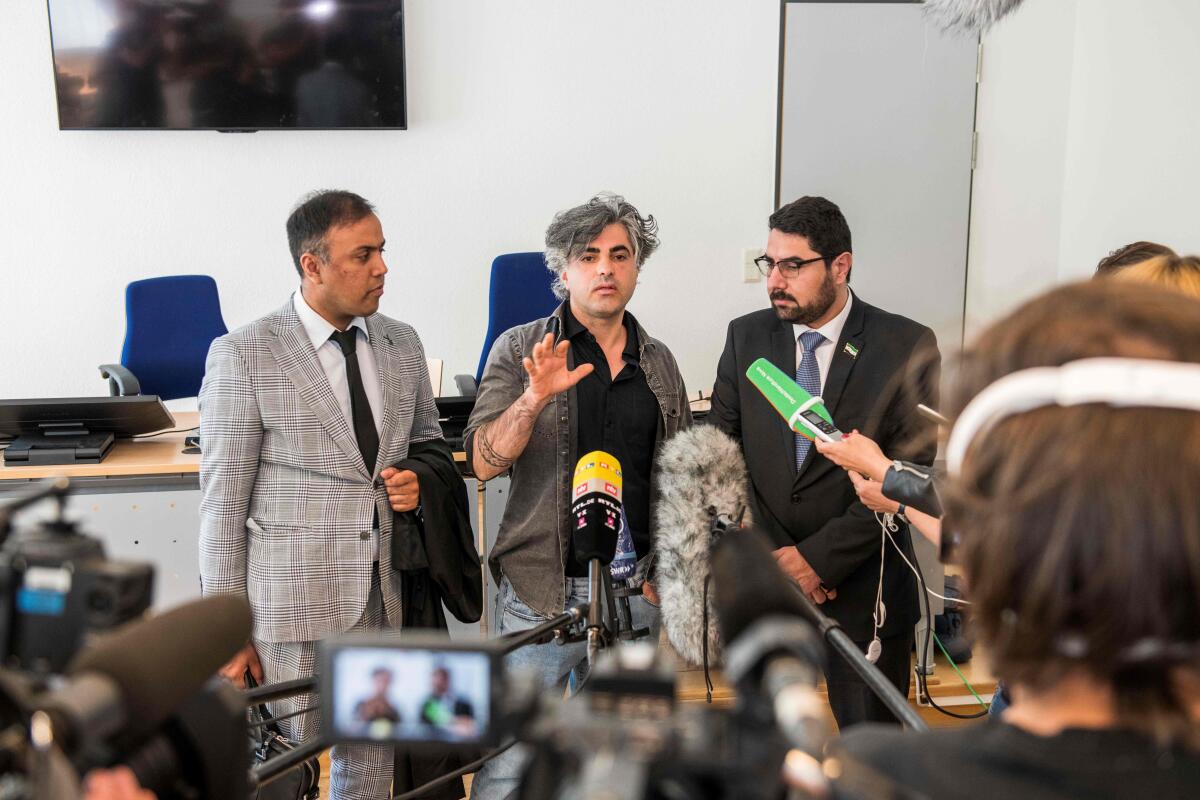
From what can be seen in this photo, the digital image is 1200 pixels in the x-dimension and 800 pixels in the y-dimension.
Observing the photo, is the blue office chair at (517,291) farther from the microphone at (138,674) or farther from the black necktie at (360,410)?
the microphone at (138,674)

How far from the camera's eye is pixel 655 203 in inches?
201

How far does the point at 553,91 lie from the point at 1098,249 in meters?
2.49

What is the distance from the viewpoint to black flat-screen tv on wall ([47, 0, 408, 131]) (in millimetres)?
4574

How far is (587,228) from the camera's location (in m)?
2.32

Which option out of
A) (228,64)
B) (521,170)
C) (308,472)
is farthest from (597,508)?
(228,64)

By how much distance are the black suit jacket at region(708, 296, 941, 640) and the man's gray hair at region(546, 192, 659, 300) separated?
1.28 feet

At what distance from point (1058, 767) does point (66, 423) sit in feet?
9.51

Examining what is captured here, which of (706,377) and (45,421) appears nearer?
(45,421)

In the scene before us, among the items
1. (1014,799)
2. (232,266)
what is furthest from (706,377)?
(1014,799)

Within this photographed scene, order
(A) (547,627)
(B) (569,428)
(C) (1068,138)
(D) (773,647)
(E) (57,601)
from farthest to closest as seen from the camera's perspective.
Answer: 1. (C) (1068,138)
2. (B) (569,428)
3. (A) (547,627)
4. (E) (57,601)
5. (D) (773,647)

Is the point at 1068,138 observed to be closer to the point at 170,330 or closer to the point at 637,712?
the point at 170,330

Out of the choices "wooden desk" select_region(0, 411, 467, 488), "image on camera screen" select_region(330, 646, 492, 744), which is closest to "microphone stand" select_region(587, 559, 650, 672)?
"image on camera screen" select_region(330, 646, 492, 744)

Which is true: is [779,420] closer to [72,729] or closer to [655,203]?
[72,729]

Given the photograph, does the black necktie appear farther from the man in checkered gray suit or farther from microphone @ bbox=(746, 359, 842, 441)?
microphone @ bbox=(746, 359, 842, 441)
